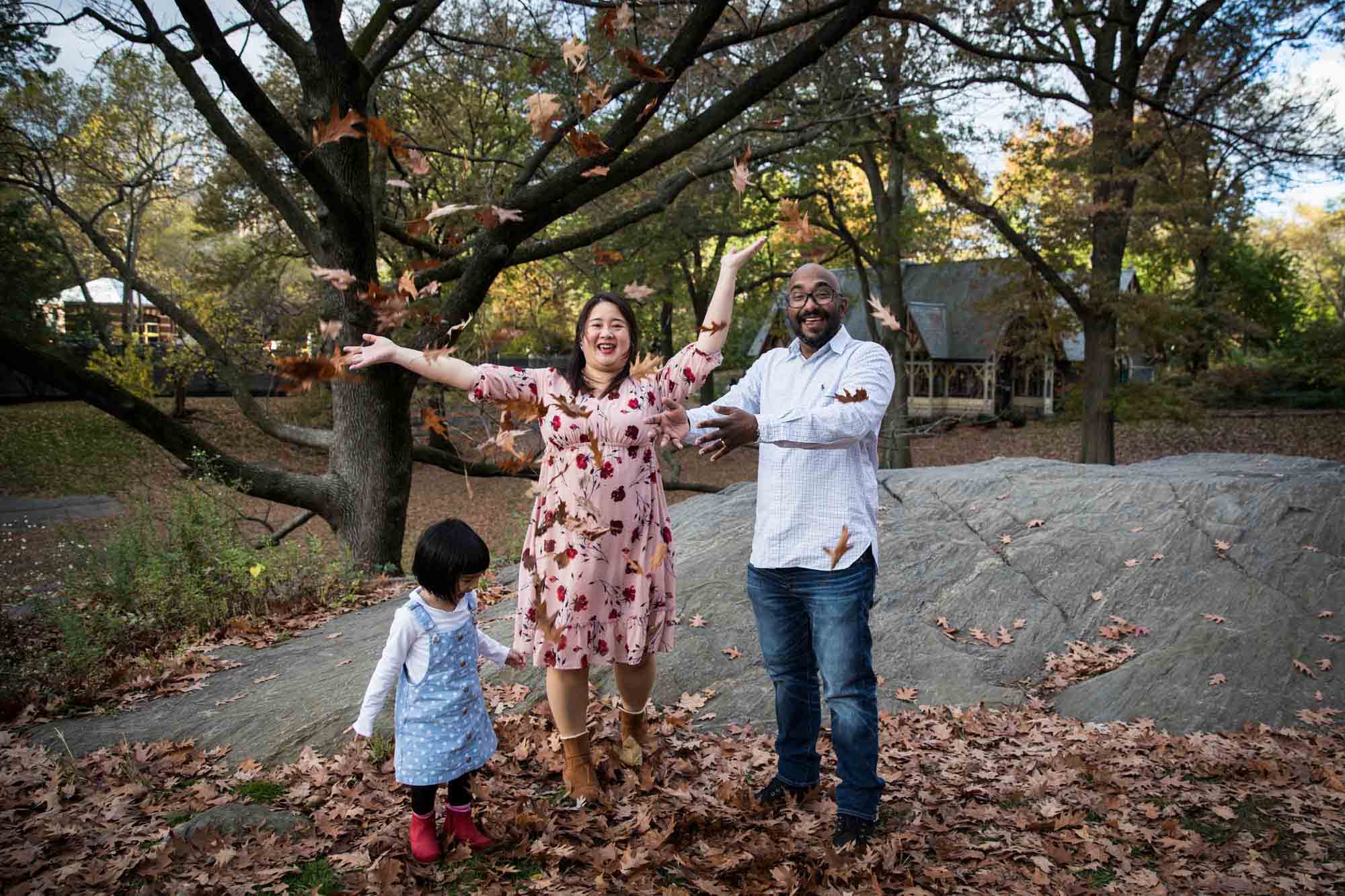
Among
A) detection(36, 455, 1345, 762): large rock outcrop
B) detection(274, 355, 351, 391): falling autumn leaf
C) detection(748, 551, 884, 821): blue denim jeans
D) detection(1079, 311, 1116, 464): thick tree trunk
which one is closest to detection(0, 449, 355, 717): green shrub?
detection(36, 455, 1345, 762): large rock outcrop

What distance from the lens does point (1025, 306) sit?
16.3 metres

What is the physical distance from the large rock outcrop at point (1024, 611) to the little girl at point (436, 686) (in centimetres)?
159

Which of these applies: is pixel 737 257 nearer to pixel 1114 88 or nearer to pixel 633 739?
pixel 633 739

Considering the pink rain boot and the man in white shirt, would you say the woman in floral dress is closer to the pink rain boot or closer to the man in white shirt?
the man in white shirt

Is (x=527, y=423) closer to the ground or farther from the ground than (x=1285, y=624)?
farther from the ground

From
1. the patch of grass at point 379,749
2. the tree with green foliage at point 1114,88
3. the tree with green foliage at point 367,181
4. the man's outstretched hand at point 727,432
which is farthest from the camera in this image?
→ the tree with green foliage at point 1114,88

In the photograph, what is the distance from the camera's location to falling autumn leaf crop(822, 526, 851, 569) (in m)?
3.56

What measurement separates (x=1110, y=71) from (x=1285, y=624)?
12.2 m

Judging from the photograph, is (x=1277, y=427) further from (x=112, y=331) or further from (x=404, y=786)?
(x=112, y=331)

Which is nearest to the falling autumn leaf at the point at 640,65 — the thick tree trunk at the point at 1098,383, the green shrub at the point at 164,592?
the green shrub at the point at 164,592

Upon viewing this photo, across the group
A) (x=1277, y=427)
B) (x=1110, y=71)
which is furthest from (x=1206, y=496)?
(x=1277, y=427)

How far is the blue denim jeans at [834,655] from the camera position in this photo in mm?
3617

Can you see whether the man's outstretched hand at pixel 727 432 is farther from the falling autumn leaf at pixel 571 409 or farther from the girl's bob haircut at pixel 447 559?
the girl's bob haircut at pixel 447 559

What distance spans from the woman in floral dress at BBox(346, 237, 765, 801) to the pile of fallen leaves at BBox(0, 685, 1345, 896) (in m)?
0.46
